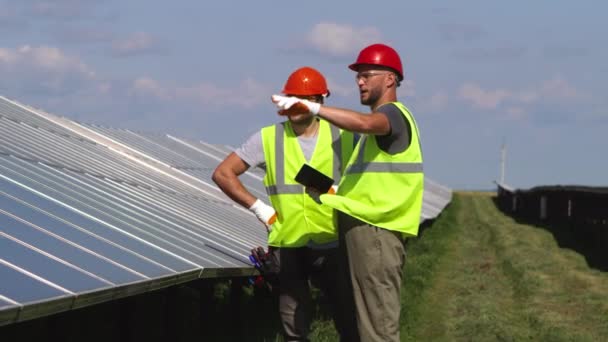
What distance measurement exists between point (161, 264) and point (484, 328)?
5640 mm

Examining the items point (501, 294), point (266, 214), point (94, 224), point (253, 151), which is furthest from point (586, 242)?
point (253, 151)

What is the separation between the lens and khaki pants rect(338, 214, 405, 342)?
6.18 meters

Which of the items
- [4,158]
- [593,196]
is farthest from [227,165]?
[593,196]

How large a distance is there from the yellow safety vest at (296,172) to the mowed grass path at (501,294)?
4873mm

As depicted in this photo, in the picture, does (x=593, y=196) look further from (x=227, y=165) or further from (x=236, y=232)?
(x=227, y=165)

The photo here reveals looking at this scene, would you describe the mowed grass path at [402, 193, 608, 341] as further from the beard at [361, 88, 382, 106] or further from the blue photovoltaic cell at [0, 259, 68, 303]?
the blue photovoltaic cell at [0, 259, 68, 303]

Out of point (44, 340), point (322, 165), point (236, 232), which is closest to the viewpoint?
point (322, 165)

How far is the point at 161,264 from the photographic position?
745 centimetres

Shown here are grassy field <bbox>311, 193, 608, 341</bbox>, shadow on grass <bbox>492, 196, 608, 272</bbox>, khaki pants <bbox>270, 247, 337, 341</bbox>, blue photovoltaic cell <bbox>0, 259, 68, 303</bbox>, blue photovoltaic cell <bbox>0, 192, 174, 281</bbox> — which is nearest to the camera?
blue photovoltaic cell <bbox>0, 259, 68, 303</bbox>

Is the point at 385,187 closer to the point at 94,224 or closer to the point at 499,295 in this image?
the point at 94,224

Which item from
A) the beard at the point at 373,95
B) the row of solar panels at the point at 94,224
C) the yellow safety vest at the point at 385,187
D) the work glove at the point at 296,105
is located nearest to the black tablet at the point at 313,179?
the yellow safety vest at the point at 385,187

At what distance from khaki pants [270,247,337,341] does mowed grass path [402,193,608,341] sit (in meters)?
4.76

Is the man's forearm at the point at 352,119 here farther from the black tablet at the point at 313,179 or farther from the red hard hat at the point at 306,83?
the red hard hat at the point at 306,83

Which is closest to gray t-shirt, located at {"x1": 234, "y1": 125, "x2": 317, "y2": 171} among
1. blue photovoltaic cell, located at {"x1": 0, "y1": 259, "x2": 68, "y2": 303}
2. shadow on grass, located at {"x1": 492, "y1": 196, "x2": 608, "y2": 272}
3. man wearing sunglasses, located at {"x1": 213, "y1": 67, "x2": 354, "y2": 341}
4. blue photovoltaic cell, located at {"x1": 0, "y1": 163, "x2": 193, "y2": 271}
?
man wearing sunglasses, located at {"x1": 213, "y1": 67, "x2": 354, "y2": 341}
